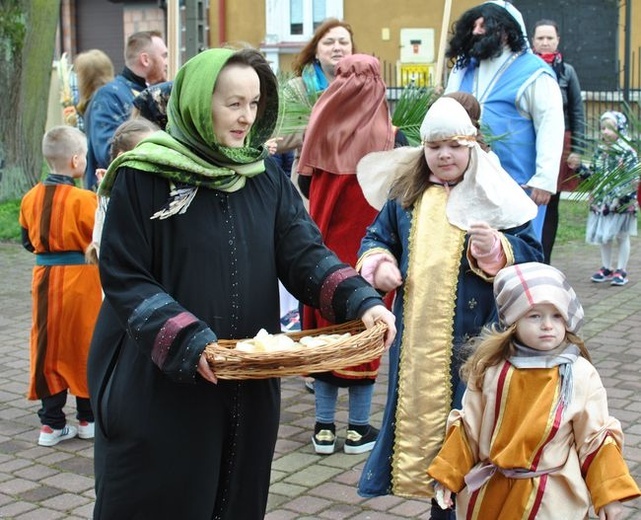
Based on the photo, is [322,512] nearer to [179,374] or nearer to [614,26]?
[179,374]

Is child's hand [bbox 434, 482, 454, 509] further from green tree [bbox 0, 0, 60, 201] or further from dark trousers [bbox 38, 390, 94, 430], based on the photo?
green tree [bbox 0, 0, 60, 201]

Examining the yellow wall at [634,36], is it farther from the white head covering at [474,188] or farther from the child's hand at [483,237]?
the child's hand at [483,237]

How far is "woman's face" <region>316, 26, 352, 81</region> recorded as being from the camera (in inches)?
247

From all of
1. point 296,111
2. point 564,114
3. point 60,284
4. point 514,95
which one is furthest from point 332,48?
point 564,114

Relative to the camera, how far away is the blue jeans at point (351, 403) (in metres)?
5.26

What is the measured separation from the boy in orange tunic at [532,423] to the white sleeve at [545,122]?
2530 millimetres

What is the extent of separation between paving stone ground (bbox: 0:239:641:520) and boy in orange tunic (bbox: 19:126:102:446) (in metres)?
0.26

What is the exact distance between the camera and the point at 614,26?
52.6 feet

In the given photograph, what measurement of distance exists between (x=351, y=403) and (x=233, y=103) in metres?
2.55

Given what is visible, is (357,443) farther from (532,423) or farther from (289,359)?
(289,359)

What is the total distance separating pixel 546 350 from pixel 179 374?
1.24 m

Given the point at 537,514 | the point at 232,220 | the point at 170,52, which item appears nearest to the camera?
the point at 232,220

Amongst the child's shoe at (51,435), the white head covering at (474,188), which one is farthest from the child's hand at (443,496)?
the child's shoe at (51,435)

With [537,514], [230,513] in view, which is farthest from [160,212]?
[537,514]
